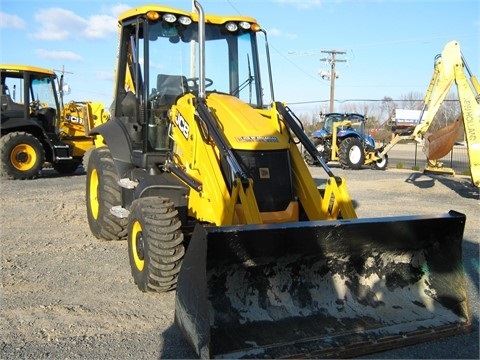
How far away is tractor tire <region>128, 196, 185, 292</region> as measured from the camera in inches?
165

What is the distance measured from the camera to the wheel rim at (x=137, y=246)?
4527 mm

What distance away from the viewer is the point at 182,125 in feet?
16.4

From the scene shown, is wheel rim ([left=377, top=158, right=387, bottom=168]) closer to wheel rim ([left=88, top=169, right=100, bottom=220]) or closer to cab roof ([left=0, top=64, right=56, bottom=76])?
cab roof ([left=0, top=64, right=56, bottom=76])

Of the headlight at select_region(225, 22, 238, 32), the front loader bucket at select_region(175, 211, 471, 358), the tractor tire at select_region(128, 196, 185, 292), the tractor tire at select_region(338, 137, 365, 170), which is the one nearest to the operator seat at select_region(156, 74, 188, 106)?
the headlight at select_region(225, 22, 238, 32)

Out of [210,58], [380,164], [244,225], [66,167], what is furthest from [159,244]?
[380,164]

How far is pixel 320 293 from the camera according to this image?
3781mm

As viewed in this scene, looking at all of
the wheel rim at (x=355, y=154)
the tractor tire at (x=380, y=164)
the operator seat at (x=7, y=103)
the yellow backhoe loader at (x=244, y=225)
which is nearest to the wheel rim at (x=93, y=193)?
the yellow backhoe loader at (x=244, y=225)

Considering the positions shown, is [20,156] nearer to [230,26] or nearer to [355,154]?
[230,26]

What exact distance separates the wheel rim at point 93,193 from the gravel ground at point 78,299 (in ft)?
1.19

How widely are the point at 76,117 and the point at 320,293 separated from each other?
11751 millimetres

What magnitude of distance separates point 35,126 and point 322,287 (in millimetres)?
11113

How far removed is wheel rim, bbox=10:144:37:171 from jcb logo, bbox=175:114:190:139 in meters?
8.78

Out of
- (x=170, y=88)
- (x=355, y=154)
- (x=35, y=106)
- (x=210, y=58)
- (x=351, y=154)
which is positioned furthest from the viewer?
(x=355, y=154)

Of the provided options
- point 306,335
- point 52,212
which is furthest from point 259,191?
point 52,212
